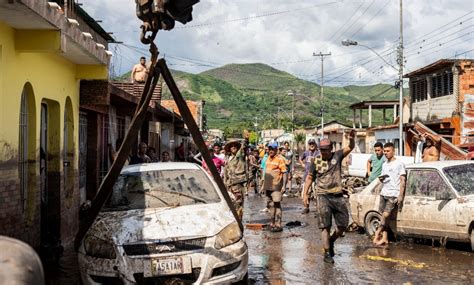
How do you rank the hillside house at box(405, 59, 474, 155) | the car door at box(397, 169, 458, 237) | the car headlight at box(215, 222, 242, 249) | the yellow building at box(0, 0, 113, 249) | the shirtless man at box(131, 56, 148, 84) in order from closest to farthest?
1. the car headlight at box(215, 222, 242, 249)
2. the yellow building at box(0, 0, 113, 249)
3. the car door at box(397, 169, 458, 237)
4. the shirtless man at box(131, 56, 148, 84)
5. the hillside house at box(405, 59, 474, 155)

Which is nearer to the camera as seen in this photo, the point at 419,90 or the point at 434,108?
the point at 434,108

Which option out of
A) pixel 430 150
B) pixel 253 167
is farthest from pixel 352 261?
pixel 253 167

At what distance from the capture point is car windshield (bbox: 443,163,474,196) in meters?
9.88

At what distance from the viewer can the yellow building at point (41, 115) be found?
298 inches

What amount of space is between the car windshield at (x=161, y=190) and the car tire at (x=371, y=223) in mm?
4461

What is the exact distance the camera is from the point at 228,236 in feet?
21.6

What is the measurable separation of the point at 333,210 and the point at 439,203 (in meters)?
2.02

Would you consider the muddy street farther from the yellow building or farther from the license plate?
the yellow building

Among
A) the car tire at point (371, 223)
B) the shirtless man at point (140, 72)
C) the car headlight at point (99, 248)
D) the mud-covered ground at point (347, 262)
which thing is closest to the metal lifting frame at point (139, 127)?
the car headlight at point (99, 248)

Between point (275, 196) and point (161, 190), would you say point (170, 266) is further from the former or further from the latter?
point (275, 196)

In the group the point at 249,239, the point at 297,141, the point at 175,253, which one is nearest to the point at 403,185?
the point at 249,239

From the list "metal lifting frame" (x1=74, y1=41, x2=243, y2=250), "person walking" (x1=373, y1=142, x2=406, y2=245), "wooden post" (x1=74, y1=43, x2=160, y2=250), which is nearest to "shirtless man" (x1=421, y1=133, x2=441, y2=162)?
"person walking" (x1=373, y1=142, x2=406, y2=245)

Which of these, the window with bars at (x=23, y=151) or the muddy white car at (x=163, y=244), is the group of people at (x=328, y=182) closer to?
the muddy white car at (x=163, y=244)

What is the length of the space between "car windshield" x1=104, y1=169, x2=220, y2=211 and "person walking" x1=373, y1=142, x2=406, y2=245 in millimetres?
3914
